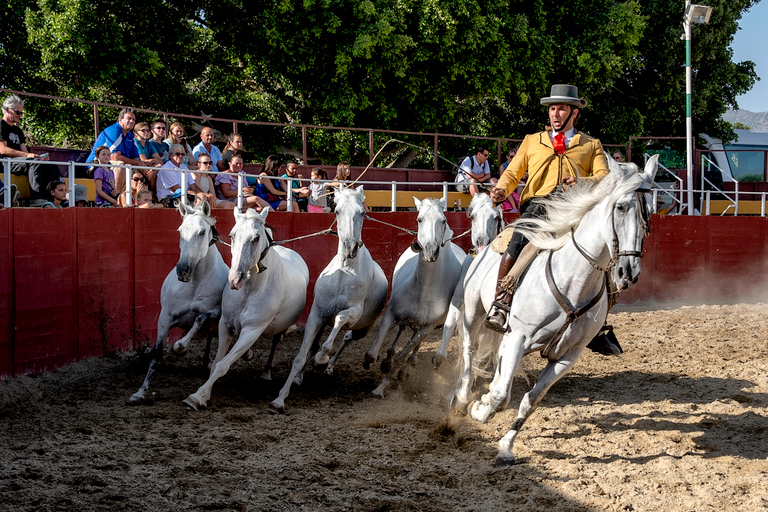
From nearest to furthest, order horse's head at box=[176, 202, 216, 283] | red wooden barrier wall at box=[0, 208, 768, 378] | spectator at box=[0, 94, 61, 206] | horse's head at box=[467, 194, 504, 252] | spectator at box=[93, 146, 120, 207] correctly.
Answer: horse's head at box=[176, 202, 216, 283]
red wooden barrier wall at box=[0, 208, 768, 378]
horse's head at box=[467, 194, 504, 252]
spectator at box=[0, 94, 61, 206]
spectator at box=[93, 146, 120, 207]

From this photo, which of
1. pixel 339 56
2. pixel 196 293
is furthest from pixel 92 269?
pixel 339 56

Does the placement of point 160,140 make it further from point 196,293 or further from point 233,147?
point 196,293

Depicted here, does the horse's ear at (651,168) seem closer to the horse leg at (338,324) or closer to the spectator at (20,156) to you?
the horse leg at (338,324)

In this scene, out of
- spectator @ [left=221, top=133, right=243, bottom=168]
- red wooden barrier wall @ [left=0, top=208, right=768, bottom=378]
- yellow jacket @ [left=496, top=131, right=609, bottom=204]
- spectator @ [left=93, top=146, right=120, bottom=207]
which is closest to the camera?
yellow jacket @ [left=496, top=131, right=609, bottom=204]

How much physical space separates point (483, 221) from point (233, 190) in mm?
4194

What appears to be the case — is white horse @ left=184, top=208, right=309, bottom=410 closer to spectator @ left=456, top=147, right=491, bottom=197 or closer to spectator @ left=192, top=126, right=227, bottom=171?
spectator @ left=192, top=126, right=227, bottom=171

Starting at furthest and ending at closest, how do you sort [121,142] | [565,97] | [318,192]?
[318,192]
[121,142]
[565,97]

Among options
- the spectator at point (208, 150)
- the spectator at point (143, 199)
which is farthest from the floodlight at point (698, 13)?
the spectator at point (143, 199)

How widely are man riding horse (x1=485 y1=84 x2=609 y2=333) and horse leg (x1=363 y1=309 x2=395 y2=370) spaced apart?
1.72 meters

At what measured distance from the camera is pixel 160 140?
979 centimetres

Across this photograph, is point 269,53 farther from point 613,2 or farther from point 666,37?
point 666,37

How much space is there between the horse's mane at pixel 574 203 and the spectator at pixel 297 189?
5980 millimetres

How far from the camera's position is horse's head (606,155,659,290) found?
4.45 meters

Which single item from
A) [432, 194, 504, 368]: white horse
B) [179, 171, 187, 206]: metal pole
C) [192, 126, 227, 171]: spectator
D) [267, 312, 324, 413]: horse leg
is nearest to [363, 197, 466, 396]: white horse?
[432, 194, 504, 368]: white horse
